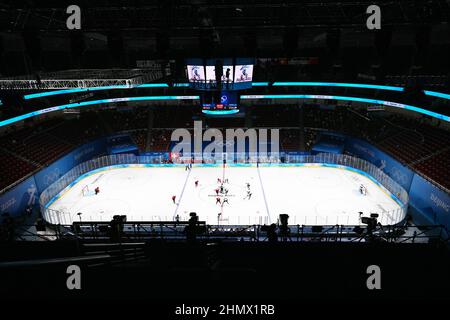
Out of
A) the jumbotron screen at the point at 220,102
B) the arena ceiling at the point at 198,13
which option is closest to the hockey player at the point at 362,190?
the jumbotron screen at the point at 220,102

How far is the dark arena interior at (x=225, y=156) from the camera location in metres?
6.94

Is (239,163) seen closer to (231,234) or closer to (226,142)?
(226,142)

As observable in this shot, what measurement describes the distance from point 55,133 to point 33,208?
9758 mm

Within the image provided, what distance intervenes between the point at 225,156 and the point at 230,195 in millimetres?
8111

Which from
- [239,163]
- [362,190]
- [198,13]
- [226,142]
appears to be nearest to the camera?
[198,13]

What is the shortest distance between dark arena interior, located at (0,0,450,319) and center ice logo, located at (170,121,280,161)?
0.17 meters

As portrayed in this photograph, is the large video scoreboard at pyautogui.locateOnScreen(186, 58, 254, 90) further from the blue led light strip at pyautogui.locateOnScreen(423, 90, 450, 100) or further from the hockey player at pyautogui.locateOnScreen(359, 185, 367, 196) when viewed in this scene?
the blue led light strip at pyautogui.locateOnScreen(423, 90, 450, 100)

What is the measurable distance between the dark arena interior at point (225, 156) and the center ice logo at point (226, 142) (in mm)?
167

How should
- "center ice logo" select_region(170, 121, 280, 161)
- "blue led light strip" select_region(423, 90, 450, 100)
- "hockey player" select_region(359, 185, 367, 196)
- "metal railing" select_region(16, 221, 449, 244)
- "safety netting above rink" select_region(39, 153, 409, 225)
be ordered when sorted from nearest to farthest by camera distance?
"metal railing" select_region(16, 221, 449, 244), "safety netting above rink" select_region(39, 153, 409, 225), "hockey player" select_region(359, 185, 367, 196), "blue led light strip" select_region(423, 90, 450, 100), "center ice logo" select_region(170, 121, 280, 161)

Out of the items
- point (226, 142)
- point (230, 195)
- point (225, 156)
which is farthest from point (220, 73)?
point (226, 142)

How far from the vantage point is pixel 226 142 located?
30906mm

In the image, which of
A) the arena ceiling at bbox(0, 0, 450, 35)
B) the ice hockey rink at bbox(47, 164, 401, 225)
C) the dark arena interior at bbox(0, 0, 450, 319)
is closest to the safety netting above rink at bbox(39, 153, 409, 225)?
the dark arena interior at bbox(0, 0, 450, 319)

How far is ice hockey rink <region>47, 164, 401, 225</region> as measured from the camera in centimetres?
1828

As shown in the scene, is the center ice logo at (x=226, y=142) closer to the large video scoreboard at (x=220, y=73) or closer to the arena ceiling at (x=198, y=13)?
the large video scoreboard at (x=220, y=73)
